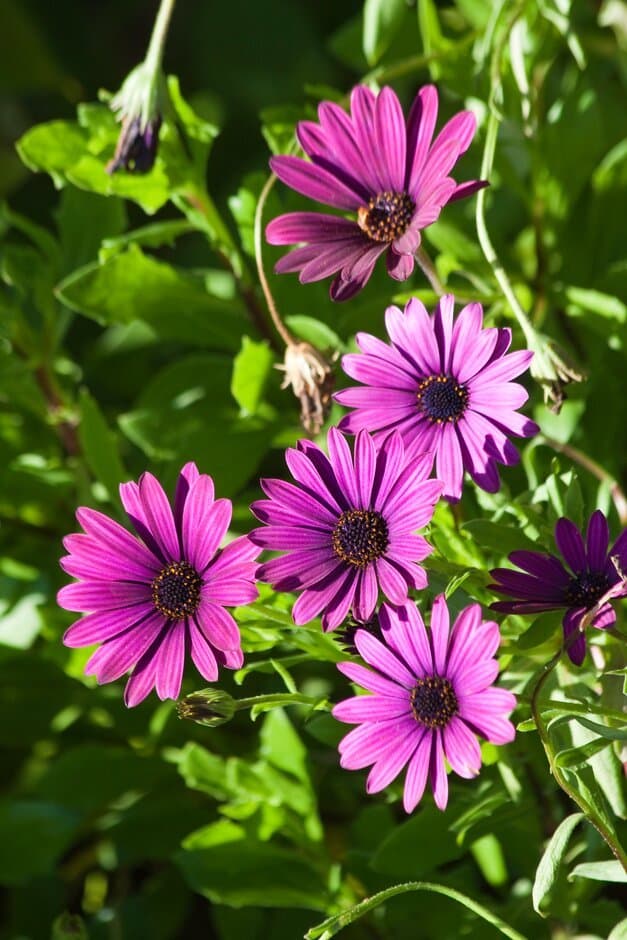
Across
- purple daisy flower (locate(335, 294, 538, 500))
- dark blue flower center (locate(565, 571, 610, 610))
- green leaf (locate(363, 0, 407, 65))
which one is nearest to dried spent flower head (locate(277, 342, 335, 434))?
purple daisy flower (locate(335, 294, 538, 500))

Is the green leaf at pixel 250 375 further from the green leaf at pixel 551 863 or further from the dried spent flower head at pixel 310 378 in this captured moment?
the green leaf at pixel 551 863

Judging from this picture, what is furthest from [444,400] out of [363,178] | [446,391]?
[363,178]

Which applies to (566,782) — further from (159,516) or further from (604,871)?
(159,516)

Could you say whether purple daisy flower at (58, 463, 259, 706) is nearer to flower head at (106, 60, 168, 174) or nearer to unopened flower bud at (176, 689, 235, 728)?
unopened flower bud at (176, 689, 235, 728)

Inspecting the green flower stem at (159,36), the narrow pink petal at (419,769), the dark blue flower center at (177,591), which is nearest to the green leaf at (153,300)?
the green flower stem at (159,36)

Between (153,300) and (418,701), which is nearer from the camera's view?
(418,701)

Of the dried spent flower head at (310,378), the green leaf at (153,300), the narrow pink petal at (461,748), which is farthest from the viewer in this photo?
the green leaf at (153,300)
